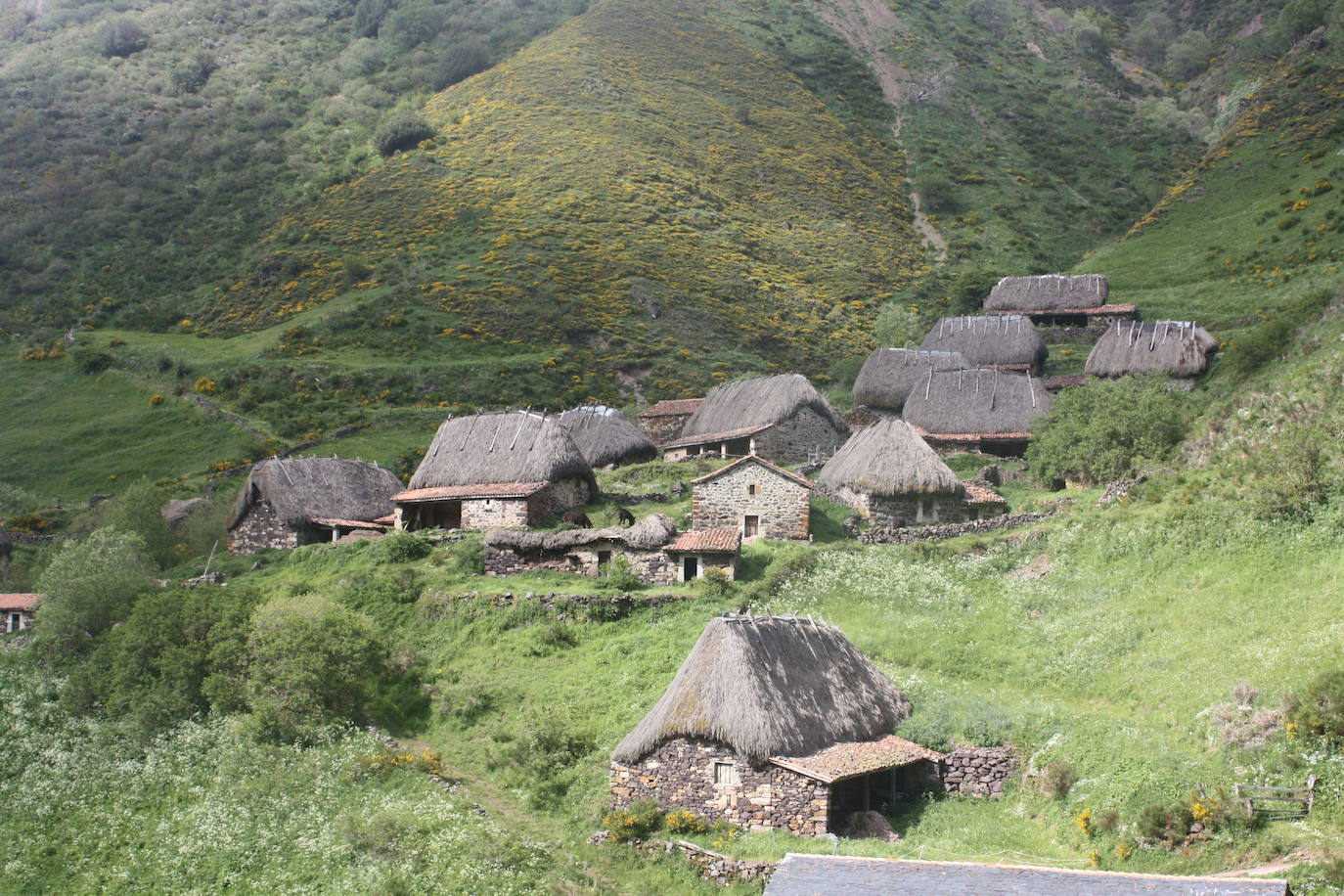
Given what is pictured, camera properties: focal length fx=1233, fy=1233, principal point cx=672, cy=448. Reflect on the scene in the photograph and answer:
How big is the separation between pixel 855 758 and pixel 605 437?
27986 mm

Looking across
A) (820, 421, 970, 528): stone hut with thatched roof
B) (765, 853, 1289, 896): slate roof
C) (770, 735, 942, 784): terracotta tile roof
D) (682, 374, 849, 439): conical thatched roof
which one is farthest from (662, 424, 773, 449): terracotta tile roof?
(765, 853, 1289, 896): slate roof

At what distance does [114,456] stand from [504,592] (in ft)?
117

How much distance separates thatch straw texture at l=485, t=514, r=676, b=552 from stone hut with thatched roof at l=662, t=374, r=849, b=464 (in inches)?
532

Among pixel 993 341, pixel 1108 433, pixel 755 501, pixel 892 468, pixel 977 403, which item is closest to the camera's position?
pixel 755 501

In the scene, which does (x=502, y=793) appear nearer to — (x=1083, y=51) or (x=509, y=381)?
(x=509, y=381)

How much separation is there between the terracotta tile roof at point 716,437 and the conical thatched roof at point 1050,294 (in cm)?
2487

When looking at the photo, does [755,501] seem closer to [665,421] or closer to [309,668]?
[309,668]

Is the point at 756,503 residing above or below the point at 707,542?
above

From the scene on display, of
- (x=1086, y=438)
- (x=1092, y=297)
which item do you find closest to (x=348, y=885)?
(x=1086, y=438)

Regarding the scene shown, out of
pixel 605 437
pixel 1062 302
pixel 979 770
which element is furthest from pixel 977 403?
pixel 979 770

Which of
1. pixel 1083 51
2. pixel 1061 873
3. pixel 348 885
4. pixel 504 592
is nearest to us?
pixel 1061 873

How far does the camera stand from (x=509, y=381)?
6581 cm

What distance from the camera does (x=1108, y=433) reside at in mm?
38000

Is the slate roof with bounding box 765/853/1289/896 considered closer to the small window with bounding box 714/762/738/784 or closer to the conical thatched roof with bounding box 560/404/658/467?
the small window with bounding box 714/762/738/784
